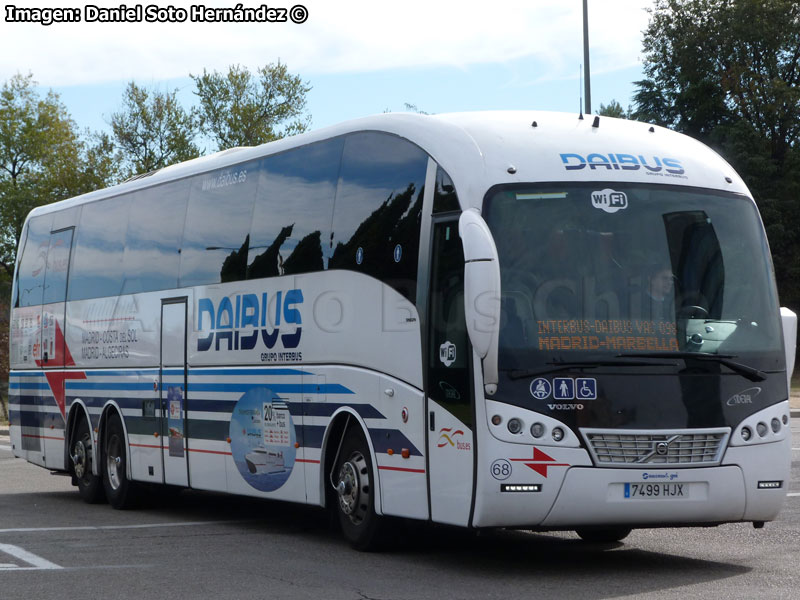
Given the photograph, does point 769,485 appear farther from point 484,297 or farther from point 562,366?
point 484,297

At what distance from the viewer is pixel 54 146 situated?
70.4m

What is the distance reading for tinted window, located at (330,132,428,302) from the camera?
10703 mm

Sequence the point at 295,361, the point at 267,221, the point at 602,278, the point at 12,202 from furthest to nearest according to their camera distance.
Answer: the point at 12,202, the point at 267,221, the point at 295,361, the point at 602,278

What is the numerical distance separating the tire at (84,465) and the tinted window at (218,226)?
3.44m

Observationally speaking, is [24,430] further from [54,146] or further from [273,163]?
[54,146]

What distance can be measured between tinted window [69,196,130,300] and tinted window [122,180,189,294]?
25cm

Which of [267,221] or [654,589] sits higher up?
[267,221]

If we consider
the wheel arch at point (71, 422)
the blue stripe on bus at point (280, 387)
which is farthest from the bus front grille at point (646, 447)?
the wheel arch at point (71, 422)

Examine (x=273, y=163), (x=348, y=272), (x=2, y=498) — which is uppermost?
(x=273, y=163)

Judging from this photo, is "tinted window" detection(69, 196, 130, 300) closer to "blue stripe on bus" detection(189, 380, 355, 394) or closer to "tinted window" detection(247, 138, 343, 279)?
"blue stripe on bus" detection(189, 380, 355, 394)

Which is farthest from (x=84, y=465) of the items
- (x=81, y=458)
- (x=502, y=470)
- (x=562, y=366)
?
(x=562, y=366)

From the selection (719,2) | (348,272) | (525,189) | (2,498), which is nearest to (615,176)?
(525,189)

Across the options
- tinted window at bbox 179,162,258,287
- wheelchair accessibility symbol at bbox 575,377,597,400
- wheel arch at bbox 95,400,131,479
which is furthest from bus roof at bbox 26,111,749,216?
wheel arch at bbox 95,400,131,479

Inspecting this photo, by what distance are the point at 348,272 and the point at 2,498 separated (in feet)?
26.3
